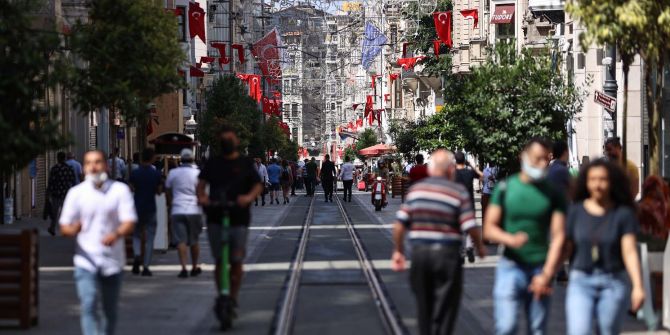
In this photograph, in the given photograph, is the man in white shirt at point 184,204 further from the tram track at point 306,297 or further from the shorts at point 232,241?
the shorts at point 232,241

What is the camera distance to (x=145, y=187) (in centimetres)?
2011

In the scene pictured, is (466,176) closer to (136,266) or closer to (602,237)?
(136,266)

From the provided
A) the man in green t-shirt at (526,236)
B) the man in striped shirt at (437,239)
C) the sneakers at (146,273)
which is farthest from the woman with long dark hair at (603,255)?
the sneakers at (146,273)

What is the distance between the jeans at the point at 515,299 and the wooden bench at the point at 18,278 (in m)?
5.57

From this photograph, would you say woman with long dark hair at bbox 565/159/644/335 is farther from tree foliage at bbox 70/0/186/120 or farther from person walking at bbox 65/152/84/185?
person walking at bbox 65/152/84/185

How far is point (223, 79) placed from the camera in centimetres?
8062

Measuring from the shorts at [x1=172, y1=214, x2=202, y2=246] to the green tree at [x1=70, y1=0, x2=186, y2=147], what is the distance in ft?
19.6

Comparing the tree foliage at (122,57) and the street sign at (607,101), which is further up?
the tree foliage at (122,57)

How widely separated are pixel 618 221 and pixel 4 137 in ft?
23.5

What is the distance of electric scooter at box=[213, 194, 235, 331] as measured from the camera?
45.7 feet

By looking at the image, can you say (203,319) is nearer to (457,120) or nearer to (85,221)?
(85,221)

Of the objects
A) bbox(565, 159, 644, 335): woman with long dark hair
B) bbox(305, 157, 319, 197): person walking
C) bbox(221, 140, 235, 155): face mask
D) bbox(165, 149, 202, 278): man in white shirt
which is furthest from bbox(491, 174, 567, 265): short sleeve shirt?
bbox(305, 157, 319, 197): person walking

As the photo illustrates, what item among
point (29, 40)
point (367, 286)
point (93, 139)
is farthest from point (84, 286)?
point (93, 139)

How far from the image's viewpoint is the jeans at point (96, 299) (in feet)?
36.9
